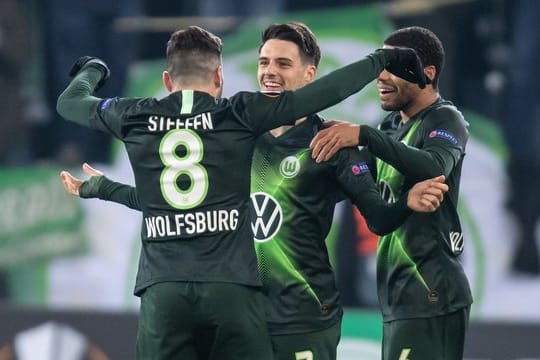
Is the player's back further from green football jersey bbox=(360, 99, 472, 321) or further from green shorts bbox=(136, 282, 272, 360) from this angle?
green football jersey bbox=(360, 99, 472, 321)

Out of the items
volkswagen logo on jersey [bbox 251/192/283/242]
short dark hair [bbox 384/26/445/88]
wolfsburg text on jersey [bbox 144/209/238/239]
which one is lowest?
wolfsburg text on jersey [bbox 144/209/238/239]

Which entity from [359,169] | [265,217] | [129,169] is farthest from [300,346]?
[129,169]

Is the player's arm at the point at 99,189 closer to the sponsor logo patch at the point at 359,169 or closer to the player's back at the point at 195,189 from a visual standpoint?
the player's back at the point at 195,189

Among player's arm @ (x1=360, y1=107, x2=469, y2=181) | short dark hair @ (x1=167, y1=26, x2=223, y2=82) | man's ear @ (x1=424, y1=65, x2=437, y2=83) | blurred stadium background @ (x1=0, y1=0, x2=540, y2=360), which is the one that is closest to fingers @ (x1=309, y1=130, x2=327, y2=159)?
player's arm @ (x1=360, y1=107, x2=469, y2=181)

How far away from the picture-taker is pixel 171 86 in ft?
18.6

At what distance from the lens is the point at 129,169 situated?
10.8 m

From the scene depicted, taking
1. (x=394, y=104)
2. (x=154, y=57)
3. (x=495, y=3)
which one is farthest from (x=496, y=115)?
(x=394, y=104)

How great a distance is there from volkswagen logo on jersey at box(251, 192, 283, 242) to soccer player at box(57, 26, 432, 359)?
0.71 m

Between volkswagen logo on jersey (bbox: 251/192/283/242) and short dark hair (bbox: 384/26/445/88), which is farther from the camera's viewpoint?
short dark hair (bbox: 384/26/445/88)

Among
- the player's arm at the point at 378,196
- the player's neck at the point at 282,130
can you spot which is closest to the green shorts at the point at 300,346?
the player's arm at the point at 378,196

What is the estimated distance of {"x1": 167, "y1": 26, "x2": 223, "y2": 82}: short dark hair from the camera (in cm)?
558

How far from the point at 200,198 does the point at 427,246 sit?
1.28 m

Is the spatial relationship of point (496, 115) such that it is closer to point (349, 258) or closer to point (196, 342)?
point (349, 258)

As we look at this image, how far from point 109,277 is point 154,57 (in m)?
1.70
